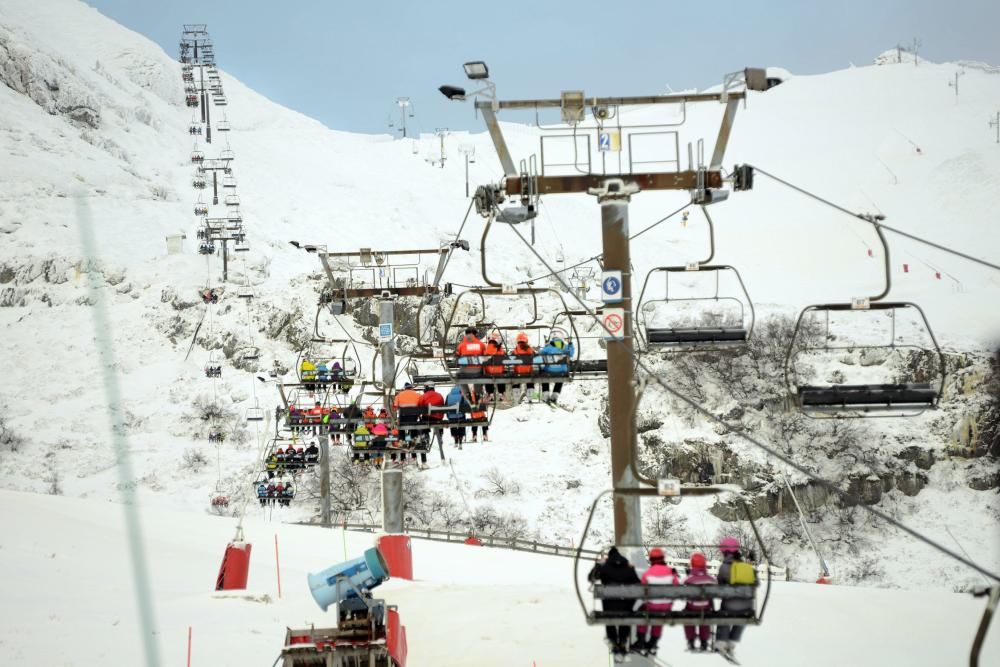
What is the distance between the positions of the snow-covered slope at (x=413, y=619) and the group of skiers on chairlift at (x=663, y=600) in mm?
6038

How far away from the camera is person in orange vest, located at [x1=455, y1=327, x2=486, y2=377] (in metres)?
13.9

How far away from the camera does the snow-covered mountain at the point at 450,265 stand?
45938 millimetres

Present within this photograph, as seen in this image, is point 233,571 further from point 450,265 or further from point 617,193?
point 450,265

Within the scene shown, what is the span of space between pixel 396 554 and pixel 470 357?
1050 cm

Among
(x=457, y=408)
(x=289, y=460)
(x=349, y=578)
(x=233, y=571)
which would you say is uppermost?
(x=457, y=408)

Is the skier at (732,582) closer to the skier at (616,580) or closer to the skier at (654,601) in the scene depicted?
the skier at (654,601)

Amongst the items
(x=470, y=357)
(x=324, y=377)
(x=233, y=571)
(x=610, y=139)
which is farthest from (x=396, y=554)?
(x=610, y=139)

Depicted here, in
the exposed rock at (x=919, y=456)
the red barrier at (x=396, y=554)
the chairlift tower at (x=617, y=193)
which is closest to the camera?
the chairlift tower at (x=617, y=193)

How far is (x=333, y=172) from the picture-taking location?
91062 mm

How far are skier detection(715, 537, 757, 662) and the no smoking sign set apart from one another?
238 centimetres

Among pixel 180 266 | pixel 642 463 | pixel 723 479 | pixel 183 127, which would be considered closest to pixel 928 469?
pixel 723 479

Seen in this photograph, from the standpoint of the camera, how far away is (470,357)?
1387 cm

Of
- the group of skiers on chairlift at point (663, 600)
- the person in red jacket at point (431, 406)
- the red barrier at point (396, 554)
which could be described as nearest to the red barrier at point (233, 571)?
the red barrier at point (396, 554)

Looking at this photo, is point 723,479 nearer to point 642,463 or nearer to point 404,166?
point 642,463
